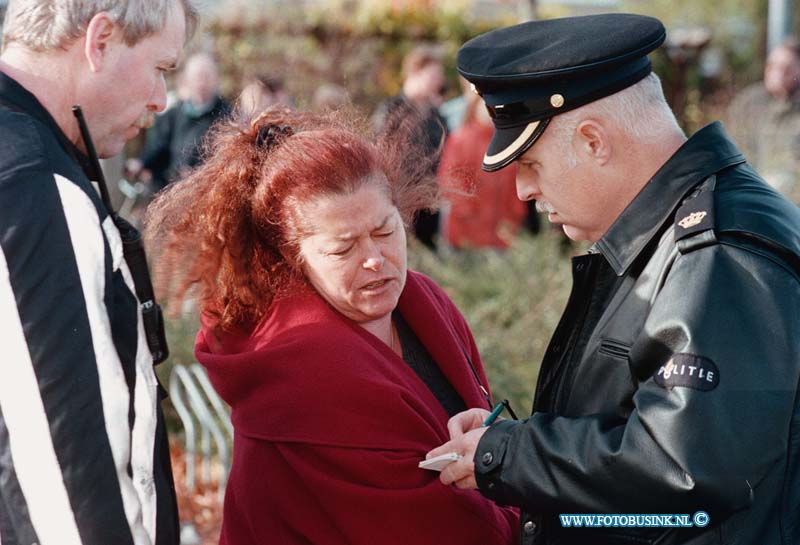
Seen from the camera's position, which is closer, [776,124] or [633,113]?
[633,113]

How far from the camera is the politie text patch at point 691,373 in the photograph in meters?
1.80

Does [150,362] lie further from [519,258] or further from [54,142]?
[519,258]

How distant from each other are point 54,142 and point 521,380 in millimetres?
3217

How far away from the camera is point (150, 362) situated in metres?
2.12

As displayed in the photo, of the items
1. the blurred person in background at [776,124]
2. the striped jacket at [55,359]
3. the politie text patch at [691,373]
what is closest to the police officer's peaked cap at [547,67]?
the politie text patch at [691,373]

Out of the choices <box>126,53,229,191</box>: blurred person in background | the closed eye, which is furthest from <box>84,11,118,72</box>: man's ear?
<box>126,53,229,191</box>: blurred person in background

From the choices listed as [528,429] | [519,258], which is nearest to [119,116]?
[528,429]

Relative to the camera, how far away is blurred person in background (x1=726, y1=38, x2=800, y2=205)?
7.31 m

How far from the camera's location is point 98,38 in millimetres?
2072

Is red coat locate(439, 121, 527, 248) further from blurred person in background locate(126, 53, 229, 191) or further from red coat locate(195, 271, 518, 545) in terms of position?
red coat locate(195, 271, 518, 545)

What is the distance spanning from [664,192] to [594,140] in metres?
0.18

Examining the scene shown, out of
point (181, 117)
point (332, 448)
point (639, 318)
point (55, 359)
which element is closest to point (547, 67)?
point (639, 318)

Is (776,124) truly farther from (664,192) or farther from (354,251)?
(664,192)

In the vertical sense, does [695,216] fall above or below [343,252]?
above
